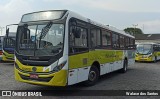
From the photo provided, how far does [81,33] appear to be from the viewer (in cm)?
1006

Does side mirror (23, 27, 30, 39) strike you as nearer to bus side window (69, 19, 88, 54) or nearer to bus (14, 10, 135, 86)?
bus (14, 10, 135, 86)

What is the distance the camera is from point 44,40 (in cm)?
894

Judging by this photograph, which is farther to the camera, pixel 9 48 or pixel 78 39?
pixel 9 48

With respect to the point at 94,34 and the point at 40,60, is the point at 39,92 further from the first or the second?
the point at 94,34

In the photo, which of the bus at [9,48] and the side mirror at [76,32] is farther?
the bus at [9,48]

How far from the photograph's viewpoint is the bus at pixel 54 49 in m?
8.69

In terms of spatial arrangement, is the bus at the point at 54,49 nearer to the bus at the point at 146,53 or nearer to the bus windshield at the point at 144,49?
the bus at the point at 146,53

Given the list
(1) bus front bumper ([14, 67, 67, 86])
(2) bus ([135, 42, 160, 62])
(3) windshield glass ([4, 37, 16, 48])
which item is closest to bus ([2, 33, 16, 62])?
(3) windshield glass ([4, 37, 16, 48])

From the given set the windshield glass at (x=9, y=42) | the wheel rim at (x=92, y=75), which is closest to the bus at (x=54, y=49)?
the wheel rim at (x=92, y=75)

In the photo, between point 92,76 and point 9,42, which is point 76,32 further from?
point 9,42

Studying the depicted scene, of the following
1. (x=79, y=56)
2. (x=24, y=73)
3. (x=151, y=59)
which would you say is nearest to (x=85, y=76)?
(x=79, y=56)

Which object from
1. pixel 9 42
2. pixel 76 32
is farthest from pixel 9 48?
pixel 76 32

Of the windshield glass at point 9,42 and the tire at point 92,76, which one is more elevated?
the windshield glass at point 9,42

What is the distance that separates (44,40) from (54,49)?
1.64 ft
